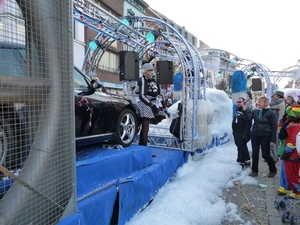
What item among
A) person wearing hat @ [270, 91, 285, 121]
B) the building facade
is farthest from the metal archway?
the building facade

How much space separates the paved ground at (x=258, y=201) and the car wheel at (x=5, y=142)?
A: 2.95 meters

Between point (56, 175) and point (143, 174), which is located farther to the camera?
point (143, 174)

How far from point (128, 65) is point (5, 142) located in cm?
504

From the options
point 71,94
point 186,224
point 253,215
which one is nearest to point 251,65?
point 253,215

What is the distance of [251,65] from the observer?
1225cm

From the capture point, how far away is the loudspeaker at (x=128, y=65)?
674cm

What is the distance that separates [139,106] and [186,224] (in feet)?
7.88

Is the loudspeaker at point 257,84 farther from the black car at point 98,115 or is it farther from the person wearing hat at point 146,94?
→ the black car at point 98,115

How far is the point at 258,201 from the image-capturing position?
14.1 ft

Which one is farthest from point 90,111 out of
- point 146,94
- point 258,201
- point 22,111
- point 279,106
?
point 279,106

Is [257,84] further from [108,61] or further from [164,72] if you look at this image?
[108,61]

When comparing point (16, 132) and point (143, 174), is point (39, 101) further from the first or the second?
point (143, 174)

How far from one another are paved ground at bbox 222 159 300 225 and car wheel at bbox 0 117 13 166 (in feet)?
9.68

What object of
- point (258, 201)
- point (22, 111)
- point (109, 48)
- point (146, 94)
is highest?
point (109, 48)
